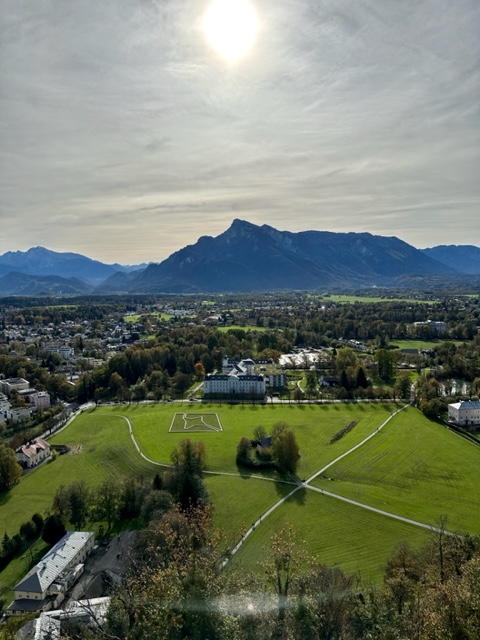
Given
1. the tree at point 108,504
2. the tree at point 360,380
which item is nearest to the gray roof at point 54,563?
the tree at point 108,504

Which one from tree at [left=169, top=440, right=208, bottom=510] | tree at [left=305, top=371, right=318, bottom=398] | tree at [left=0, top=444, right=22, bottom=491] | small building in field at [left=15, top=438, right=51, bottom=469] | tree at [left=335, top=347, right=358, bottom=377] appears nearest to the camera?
tree at [left=169, top=440, right=208, bottom=510]

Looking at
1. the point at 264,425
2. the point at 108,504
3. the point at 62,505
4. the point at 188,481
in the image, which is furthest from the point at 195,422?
the point at 62,505

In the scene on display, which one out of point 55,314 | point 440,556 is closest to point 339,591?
point 440,556

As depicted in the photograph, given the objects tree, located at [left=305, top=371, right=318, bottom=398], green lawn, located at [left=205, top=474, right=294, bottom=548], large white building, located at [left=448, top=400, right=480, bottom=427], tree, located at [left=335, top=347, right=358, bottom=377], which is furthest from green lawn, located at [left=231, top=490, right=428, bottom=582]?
tree, located at [left=335, top=347, right=358, bottom=377]

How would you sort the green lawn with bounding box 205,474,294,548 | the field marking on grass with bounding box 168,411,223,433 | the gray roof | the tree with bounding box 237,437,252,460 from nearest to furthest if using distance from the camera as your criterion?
the gray roof, the green lawn with bounding box 205,474,294,548, the tree with bounding box 237,437,252,460, the field marking on grass with bounding box 168,411,223,433

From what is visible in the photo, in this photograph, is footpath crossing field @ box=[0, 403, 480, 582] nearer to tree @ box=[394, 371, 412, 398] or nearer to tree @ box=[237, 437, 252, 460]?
tree @ box=[237, 437, 252, 460]

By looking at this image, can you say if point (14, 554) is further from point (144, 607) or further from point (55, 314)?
point (55, 314)
